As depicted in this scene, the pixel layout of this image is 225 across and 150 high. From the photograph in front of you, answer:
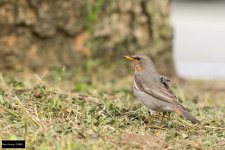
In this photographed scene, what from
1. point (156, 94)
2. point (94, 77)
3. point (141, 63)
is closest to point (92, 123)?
point (156, 94)

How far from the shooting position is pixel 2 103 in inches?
337

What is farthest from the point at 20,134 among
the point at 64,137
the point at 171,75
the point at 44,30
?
the point at 171,75

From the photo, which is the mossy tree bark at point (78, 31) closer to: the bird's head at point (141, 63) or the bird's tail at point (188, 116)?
the bird's head at point (141, 63)

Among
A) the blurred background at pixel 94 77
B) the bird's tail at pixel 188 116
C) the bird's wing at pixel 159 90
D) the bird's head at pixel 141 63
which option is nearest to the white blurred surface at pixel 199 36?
the blurred background at pixel 94 77

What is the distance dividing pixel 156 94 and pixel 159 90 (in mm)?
91

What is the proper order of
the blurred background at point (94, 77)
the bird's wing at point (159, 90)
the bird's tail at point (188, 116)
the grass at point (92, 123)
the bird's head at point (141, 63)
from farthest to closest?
1. the bird's head at point (141, 63)
2. the bird's wing at point (159, 90)
3. the bird's tail at point (188, 116)
4. the blurred background at point (94, 77)
5. the grass at point (92, 123)

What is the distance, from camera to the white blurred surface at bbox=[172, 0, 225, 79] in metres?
17.1

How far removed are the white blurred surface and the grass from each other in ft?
21.9

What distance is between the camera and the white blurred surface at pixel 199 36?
1711cm

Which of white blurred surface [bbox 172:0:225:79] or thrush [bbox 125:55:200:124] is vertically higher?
white blurred surface [bbox 172:0:225:79]

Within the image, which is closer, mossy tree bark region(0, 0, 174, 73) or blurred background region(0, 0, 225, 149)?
blurred background region(0, 0, 225, 149)

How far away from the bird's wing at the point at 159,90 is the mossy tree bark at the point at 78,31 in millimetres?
3373

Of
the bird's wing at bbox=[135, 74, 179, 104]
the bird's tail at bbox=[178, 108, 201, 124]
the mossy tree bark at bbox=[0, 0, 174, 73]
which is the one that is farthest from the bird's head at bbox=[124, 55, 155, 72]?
the mossy tree bark at bbox=[0, 0, 174, 73]

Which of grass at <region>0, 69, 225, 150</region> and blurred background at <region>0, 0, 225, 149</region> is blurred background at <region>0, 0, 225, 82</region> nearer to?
blurred background at <region>0, 0, 225, 149</region>
